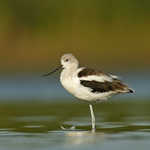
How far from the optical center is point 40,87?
19.6 metres

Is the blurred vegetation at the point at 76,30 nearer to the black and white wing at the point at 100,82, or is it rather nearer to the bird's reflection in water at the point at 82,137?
the black and white wing at the point at 100,82

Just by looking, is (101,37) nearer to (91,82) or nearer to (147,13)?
(147,13)

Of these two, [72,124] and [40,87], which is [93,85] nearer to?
[72,124]

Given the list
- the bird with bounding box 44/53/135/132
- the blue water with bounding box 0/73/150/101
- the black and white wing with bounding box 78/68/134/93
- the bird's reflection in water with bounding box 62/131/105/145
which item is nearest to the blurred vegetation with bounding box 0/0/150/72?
the blue water with bounding box 0/73/150/101

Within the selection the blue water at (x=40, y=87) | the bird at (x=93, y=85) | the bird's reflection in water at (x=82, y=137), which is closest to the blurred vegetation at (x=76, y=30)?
the blue water at (x=40, y=87)

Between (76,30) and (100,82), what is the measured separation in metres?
10.2

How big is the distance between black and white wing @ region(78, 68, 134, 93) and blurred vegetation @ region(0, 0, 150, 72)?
899cm

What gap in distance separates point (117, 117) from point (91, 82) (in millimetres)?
1070

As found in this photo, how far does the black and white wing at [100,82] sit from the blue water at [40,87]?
159 inches

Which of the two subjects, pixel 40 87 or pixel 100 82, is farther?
pixel 40 87

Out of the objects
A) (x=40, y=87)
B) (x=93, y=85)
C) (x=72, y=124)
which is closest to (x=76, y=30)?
(x=40, y=87)

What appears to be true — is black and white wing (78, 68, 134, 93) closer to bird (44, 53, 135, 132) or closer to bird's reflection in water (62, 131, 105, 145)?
bird (44, 53, 135, 132)

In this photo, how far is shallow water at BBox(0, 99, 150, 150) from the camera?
10.9 metres

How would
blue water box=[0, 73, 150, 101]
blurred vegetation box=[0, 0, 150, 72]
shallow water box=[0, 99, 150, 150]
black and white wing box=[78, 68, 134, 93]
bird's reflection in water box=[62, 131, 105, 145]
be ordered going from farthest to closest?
1. blurred vegetation box=[0, 0, 150, 72]
2. blue water box=[0, 73, 150, 101]
3. black and white wing box=[78, 68, 134, 93]
4. bird's reflection in water box=[62, 131, 105, 145]
5. shallow water box=[0, 99, 150, 150]
